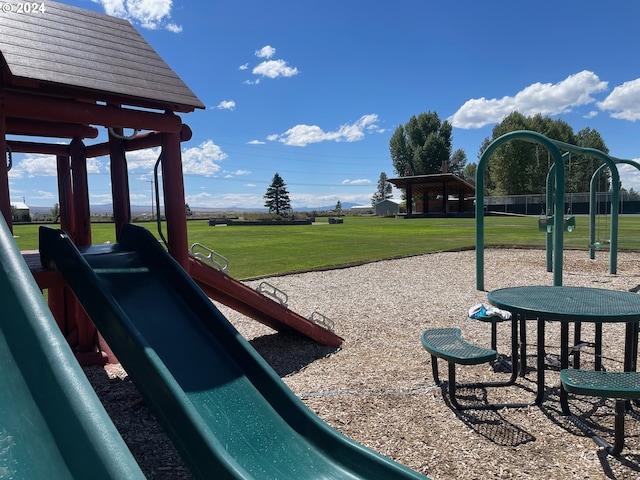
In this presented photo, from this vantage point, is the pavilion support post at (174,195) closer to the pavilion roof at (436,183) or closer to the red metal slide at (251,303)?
the red metal slide at (251,303)

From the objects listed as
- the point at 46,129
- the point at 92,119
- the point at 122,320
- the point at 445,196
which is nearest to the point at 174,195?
the point at 92,119

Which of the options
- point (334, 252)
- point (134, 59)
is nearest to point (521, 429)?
point (134, 59)

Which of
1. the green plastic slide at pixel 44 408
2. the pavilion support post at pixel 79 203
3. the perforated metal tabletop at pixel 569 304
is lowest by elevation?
the perforated metal tabletop at pixel 569 304

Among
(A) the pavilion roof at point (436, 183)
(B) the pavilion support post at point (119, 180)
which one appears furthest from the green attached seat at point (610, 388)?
(A) the pavilion roof at point (436, 183)

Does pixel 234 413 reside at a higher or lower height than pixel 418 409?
higher

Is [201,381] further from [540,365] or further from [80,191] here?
[80,191]

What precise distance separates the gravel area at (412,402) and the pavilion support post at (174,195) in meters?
1.57

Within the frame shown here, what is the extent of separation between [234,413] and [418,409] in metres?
1.90

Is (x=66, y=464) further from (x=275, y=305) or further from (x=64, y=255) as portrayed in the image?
(x=275, y=305)

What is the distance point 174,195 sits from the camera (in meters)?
4.59

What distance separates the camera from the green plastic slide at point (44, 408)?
4.68 ft

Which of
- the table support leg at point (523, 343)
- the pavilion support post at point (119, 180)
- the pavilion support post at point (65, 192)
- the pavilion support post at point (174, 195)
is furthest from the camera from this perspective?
the pavilion support post at point (65, 192)

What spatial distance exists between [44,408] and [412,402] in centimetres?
330

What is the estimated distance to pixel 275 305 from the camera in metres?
5.72
